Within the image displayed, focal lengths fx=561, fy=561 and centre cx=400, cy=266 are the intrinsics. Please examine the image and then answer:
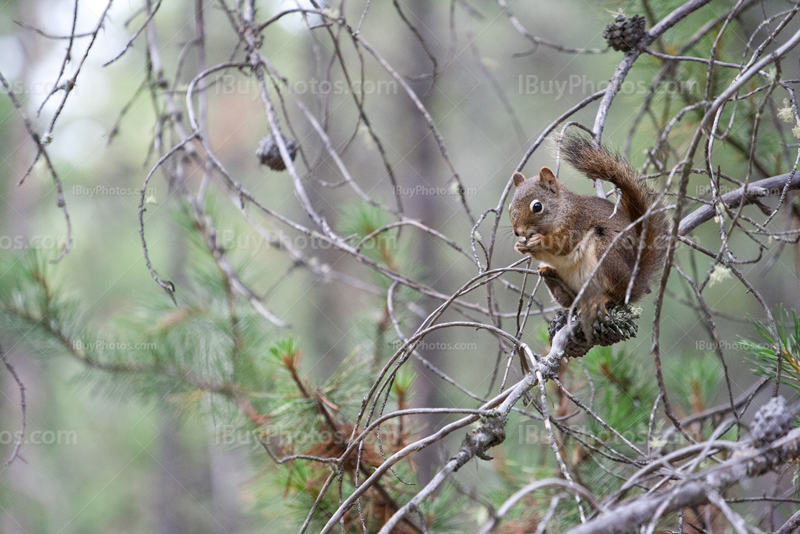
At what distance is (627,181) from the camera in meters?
1.24

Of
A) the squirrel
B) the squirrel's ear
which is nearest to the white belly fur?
the squirrel

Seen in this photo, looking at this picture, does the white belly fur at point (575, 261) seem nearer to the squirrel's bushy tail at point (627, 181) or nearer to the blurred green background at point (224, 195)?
the squirrel's bushy tail at point (627, 181)

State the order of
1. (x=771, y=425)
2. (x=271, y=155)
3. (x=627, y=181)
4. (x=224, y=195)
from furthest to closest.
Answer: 1. (x=224, y=195)
2. (x=271, y=155)
3. (x=627, y=181)
4. (x=771, y=425)

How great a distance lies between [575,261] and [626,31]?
0.60 m

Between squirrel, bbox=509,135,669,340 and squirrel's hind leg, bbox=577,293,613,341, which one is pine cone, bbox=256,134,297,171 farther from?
squirrel's hind leg, bbox=577,293,613,341

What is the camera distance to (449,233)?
589 centimetres

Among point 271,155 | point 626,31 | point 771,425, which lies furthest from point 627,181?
point 271,155

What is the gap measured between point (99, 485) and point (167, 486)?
195 centimetres

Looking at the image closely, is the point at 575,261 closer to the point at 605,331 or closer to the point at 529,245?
the point at 529,245

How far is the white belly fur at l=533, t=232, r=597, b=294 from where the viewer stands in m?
1.32

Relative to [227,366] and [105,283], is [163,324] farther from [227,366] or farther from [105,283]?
[105,283]

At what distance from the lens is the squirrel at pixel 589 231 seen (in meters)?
1.24

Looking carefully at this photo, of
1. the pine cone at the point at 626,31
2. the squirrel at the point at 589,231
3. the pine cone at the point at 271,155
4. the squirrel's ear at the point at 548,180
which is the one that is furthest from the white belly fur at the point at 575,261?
the pine cone at the point at 271,155

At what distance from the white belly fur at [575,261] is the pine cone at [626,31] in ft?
1.66
